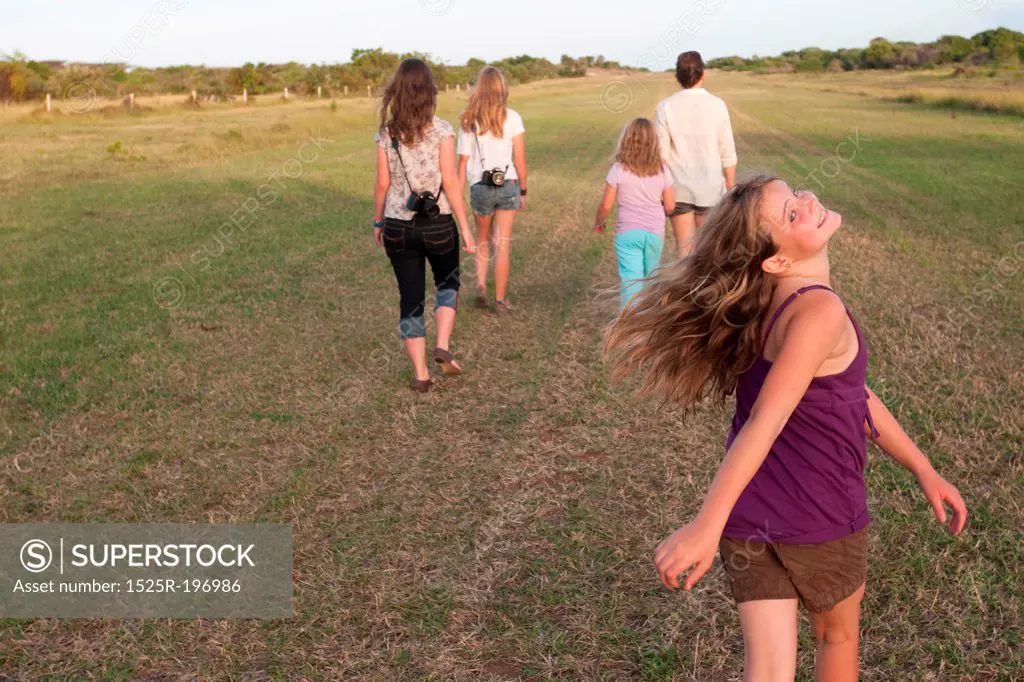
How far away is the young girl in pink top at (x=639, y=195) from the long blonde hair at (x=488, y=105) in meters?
1.16

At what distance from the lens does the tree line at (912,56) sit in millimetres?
75288

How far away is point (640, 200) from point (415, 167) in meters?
1.70

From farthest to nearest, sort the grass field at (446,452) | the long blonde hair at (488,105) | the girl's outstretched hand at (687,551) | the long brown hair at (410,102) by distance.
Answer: the long blonde hair at (488,105) → the long brown hair at (410,102) → the grass field at (446,452) → the girl's outstretched hand at (687,551)

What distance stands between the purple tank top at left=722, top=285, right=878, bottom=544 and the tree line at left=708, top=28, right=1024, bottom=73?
76099 millimetres

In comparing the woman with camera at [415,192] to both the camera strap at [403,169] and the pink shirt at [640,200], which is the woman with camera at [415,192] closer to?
the camera strap at [403,169]

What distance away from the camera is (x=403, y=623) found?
12.3 feet

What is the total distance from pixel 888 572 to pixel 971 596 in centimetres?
33

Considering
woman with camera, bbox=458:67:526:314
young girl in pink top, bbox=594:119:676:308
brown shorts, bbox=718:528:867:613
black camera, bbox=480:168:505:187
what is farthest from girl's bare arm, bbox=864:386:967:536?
black camera, bbox=480:168:505:187

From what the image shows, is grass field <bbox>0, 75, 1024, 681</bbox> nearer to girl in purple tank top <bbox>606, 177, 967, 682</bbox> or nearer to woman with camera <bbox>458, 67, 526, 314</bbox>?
woman with camera <bbox>458, 67, 526, 314</bbox>

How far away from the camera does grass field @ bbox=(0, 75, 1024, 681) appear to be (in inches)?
143

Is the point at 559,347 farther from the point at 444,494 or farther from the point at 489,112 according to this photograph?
the point at 444,494

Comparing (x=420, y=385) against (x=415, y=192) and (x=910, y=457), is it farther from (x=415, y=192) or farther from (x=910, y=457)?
(x=910, y=457)

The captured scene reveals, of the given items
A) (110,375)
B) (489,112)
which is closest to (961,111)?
(489,112)

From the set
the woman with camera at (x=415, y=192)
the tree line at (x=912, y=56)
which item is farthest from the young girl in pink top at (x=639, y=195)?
the tree line at (x=912, y=56)
